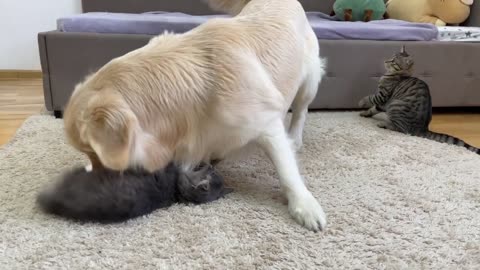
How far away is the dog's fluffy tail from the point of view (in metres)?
1.84

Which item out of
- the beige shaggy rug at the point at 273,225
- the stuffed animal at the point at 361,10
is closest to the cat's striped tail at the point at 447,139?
the beige shaggy rug at the point at 273,225

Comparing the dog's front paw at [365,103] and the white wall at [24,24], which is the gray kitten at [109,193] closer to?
the dog's front paw at [365,103]

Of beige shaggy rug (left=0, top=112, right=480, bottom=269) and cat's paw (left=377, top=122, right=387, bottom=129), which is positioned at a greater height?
beige shaggy rug (left=0, top=112, right=480, bottom=269)

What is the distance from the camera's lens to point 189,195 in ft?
4.35

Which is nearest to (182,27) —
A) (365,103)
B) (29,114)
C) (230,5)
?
(230,5)

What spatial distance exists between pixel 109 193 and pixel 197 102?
13.2 inches

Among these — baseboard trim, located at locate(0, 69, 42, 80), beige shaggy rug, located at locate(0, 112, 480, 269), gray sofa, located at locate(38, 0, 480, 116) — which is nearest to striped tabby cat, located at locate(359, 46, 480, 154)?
gray sofa, located at locate(38, 0, 480, 116)

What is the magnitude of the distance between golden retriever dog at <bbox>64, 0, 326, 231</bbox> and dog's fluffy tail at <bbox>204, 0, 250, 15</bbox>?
45cm

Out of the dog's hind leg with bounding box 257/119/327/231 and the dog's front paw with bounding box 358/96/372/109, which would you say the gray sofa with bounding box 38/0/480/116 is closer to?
the dog's front paw with bounding box 358/96/372/109

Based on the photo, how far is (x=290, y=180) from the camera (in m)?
1.29

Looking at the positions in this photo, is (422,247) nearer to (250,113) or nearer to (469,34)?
(250,113)

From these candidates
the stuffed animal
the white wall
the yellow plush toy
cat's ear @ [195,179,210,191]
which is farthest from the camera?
the white wall

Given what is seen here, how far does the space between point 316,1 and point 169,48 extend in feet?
8.50

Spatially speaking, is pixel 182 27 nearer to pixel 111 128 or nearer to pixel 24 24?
pixel 111 128
